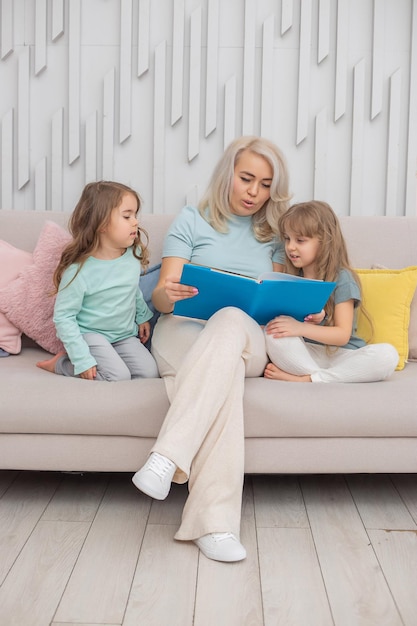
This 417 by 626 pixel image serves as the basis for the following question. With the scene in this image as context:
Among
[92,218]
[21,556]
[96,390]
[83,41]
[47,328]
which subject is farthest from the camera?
[83,41]

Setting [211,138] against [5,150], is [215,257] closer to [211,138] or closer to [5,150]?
[211,138]

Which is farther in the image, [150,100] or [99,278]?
[150,100]

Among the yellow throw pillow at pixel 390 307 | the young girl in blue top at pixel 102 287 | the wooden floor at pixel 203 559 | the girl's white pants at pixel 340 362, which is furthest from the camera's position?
the yellow throw pillow at pixel 390 307

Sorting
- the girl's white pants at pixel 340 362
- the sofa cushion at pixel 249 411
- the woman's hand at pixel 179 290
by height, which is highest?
the woman's hand at pixel 179 290

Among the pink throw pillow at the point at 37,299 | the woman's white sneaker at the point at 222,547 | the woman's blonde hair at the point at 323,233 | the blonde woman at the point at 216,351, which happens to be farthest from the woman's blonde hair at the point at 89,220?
the woman's white sneaker at the point at 222,547

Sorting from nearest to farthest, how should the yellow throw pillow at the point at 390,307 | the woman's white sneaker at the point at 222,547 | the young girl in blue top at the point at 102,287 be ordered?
the woman's white sneaker at the point at 222,547, the young girl in blue top at the point at 102,287, the yellow throw pillow at the point at 390,307

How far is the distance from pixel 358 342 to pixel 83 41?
1.78 meters

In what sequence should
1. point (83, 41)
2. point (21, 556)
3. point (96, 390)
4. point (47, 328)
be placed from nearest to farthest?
1. point (21, 556)
2. point (96, 390)
3. point (47, 328)
4. point (83, 41)

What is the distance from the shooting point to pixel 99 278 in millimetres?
2453

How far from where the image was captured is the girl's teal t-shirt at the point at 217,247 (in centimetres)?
265

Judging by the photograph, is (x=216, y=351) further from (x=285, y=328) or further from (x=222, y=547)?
(x=222, y=547)

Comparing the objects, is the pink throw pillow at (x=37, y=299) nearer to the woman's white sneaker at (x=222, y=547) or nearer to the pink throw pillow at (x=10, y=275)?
the pink throw pillow at (x=10, y=275)

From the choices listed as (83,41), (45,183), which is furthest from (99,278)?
(83,41)

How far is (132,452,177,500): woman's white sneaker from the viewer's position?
6.30 ft
